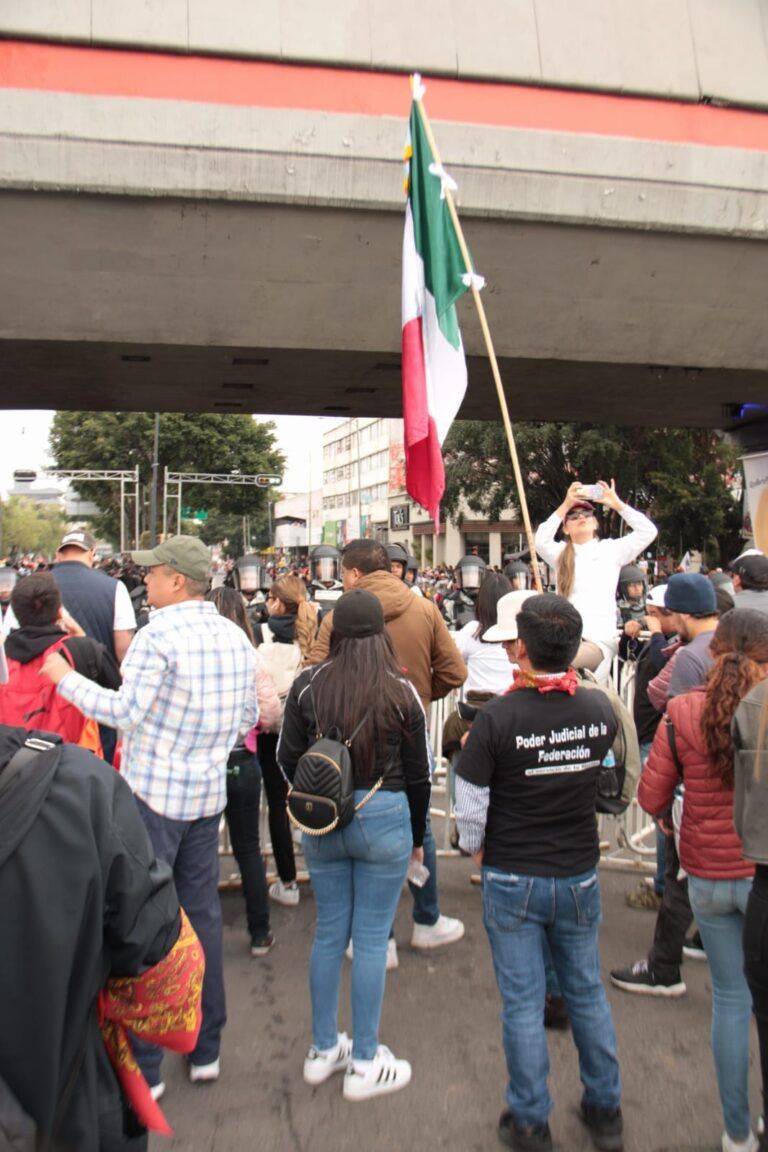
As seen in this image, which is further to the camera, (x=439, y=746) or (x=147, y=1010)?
(x=439, y=746)

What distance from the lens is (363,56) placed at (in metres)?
7.81

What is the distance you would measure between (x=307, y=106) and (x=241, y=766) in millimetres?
6406

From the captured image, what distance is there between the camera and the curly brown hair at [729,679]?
2824mm

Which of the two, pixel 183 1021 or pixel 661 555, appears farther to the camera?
pixel 661 555

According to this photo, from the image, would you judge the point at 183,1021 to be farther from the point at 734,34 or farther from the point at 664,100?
the point at 734,34

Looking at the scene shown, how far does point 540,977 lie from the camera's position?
292cm

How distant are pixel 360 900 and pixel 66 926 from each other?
1.94 metres

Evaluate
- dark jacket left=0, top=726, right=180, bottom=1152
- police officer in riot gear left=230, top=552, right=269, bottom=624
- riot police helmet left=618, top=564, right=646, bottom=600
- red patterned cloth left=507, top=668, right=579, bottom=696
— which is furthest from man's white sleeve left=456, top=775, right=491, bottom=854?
riot police helmet left=618, top=564, right=646, bottom=600

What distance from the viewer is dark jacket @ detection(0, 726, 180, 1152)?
146cm

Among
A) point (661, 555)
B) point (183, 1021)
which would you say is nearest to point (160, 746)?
point (183, 1021)

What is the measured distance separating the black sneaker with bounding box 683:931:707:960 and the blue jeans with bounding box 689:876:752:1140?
155 centimetres

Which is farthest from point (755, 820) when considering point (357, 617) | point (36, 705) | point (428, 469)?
point (36, 705)

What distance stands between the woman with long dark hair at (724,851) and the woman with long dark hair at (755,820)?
0.27 metres

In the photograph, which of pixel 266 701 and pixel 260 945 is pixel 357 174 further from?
pixel 260 945
